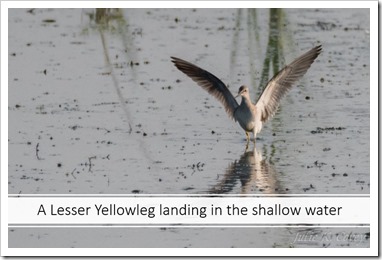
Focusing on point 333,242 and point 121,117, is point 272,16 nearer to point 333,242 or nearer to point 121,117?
point 121,117

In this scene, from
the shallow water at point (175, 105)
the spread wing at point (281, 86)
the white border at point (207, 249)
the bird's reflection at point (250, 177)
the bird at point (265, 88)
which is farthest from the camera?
the spread wing at point (281, 86)

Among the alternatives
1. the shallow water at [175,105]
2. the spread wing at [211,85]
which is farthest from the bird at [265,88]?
the shallow water at [175,105]

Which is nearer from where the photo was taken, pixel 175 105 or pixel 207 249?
pixel 207 249

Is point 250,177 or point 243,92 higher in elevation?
point 243,92

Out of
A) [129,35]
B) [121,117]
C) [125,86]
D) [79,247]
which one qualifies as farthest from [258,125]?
[129,35]
